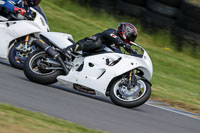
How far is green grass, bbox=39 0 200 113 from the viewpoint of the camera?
1075 centimetres

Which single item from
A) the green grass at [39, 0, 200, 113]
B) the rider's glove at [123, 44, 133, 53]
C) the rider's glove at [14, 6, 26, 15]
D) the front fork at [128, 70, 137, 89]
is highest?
the rider's glove at [14, 6, 26, 15]

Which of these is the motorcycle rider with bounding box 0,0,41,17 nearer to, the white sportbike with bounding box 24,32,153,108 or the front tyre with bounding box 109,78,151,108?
the white sportbike with bounding box 24,32,153,108

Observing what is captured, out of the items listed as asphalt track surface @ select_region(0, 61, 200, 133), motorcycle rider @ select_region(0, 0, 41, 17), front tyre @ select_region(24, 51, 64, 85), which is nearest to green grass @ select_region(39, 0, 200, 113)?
asphalt track surface @ select_region(0, 61, 200, 133)

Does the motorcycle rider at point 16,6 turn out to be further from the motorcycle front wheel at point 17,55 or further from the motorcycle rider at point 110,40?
the motorcycle rider at point 110,40

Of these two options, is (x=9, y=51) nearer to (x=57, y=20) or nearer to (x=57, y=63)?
(x=57, y=63)

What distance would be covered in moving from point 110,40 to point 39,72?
1.50 metres

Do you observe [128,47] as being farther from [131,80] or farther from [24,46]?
[24,46]

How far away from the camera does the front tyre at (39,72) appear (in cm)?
786

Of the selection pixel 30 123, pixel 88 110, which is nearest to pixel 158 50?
pixel 88 110

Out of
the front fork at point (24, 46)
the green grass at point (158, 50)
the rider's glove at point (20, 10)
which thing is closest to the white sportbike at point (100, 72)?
the front fork at point (24, 46)

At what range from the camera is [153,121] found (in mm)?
6781

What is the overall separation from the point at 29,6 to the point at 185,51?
7684 millimetres

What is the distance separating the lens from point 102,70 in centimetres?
763

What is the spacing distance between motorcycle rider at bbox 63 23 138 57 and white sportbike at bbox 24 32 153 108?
0.12m
